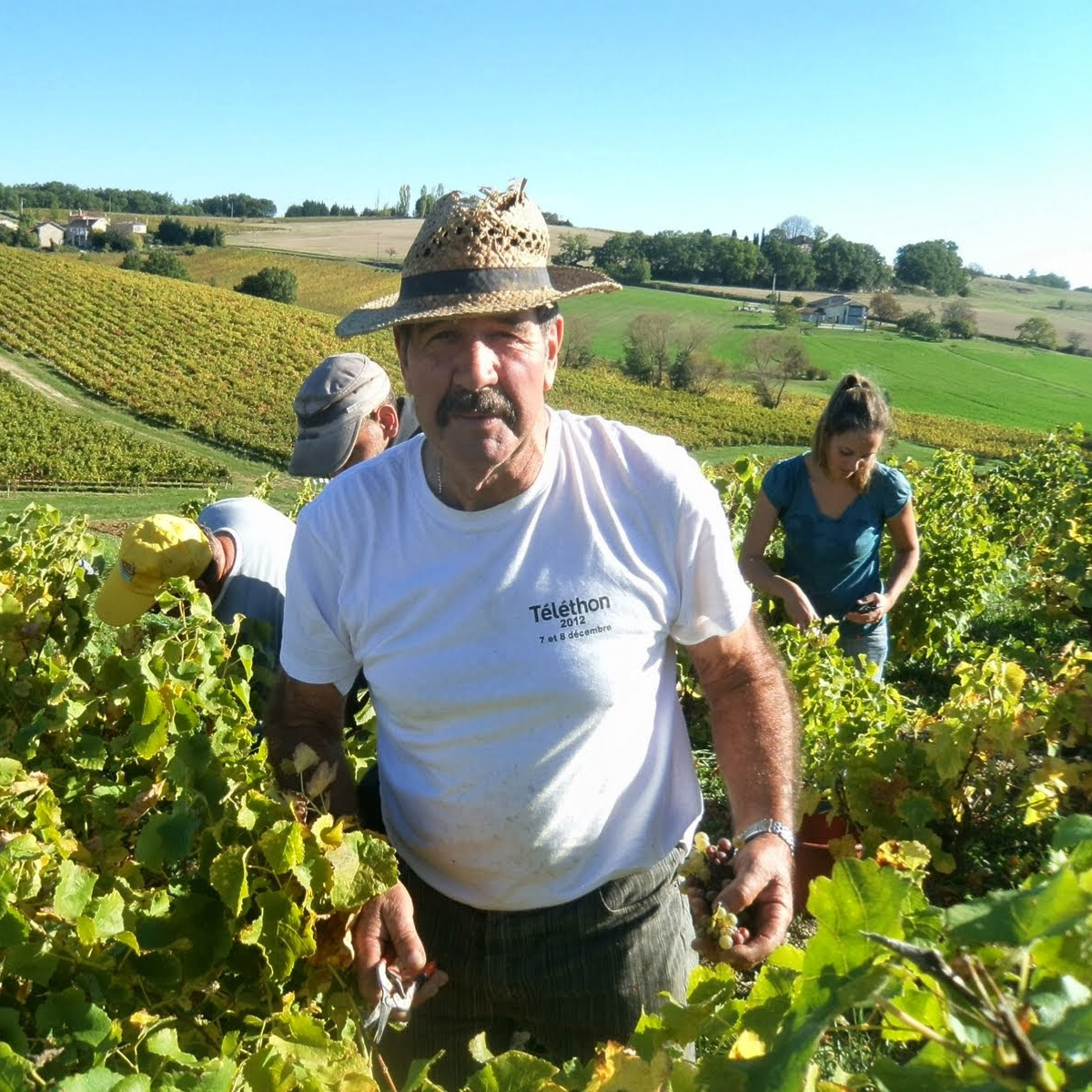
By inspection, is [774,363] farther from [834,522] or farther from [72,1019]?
[72,1019]

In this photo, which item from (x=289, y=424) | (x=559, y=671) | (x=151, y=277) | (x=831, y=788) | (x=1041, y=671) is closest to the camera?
(x=559, y=671)

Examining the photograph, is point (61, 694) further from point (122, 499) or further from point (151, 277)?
point (151, 277)

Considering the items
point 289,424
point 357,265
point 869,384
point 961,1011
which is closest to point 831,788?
point 869,384

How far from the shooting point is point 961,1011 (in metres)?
0.73

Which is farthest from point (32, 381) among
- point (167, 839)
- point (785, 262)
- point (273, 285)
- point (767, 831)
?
point (785, 262)

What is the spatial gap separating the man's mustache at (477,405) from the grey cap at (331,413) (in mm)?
1257

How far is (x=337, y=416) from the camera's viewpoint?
305 cm

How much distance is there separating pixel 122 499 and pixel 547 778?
2546cm

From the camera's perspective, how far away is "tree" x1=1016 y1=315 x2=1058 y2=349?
68000 millimetres

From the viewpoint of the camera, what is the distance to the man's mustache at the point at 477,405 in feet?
5.98

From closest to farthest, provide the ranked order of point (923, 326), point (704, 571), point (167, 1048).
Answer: point (167, 1048) < point (704, 571) < point (923, 326)

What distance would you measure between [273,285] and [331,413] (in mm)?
68325

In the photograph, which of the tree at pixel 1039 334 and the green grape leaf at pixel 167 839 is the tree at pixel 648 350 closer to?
the tree at pixel 1039 334

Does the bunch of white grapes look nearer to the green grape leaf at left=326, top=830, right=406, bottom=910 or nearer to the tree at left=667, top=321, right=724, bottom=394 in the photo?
the green grape leaf at left=326, top=830, right=406, bottom=910
